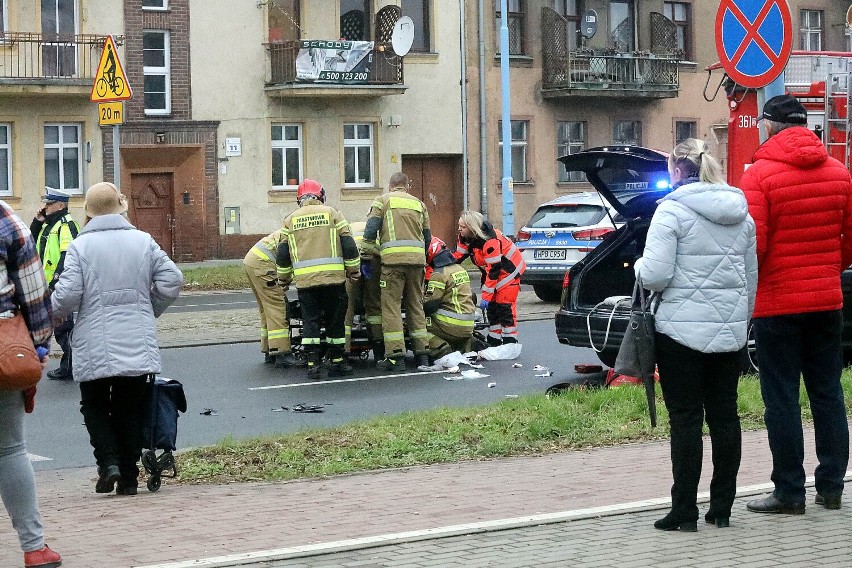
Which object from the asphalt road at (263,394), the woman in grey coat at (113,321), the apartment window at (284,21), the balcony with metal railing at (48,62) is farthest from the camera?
the apartment window at (284,21)

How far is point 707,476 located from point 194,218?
27776 mm

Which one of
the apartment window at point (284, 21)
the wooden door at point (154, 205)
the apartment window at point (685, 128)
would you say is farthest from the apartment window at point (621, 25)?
the wooden door at point (154, 205)

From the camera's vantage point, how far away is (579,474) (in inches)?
321

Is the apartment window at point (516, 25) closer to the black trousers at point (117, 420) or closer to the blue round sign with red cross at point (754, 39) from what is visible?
the blue round sign with red cross at point (754, 39)

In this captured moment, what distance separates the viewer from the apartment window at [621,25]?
41.1 meters

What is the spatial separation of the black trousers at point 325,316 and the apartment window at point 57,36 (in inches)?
804

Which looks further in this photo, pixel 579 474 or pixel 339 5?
pixel 339 5

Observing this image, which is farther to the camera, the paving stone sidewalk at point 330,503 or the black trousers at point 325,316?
the black trousers at point 325,316

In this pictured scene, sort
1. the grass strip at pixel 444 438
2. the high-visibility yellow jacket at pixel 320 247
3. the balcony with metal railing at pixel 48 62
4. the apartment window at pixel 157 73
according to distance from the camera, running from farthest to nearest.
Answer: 1. the apartment window at pixel 157 73
2. the balcony with metal railing at pixel 48 62
3. the high-visibility yellow jacket at pixel 320 247
4. the grass strip at pixel 444 438

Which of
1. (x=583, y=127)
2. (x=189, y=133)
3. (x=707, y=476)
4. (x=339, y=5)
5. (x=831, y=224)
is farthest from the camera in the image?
(x=583, y=127)

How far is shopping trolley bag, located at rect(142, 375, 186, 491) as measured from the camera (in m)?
8.05

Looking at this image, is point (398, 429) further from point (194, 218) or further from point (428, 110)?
point (428, 110)

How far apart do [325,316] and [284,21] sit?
23.2m

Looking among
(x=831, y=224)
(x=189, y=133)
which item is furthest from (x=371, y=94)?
(x=831, y=224)
